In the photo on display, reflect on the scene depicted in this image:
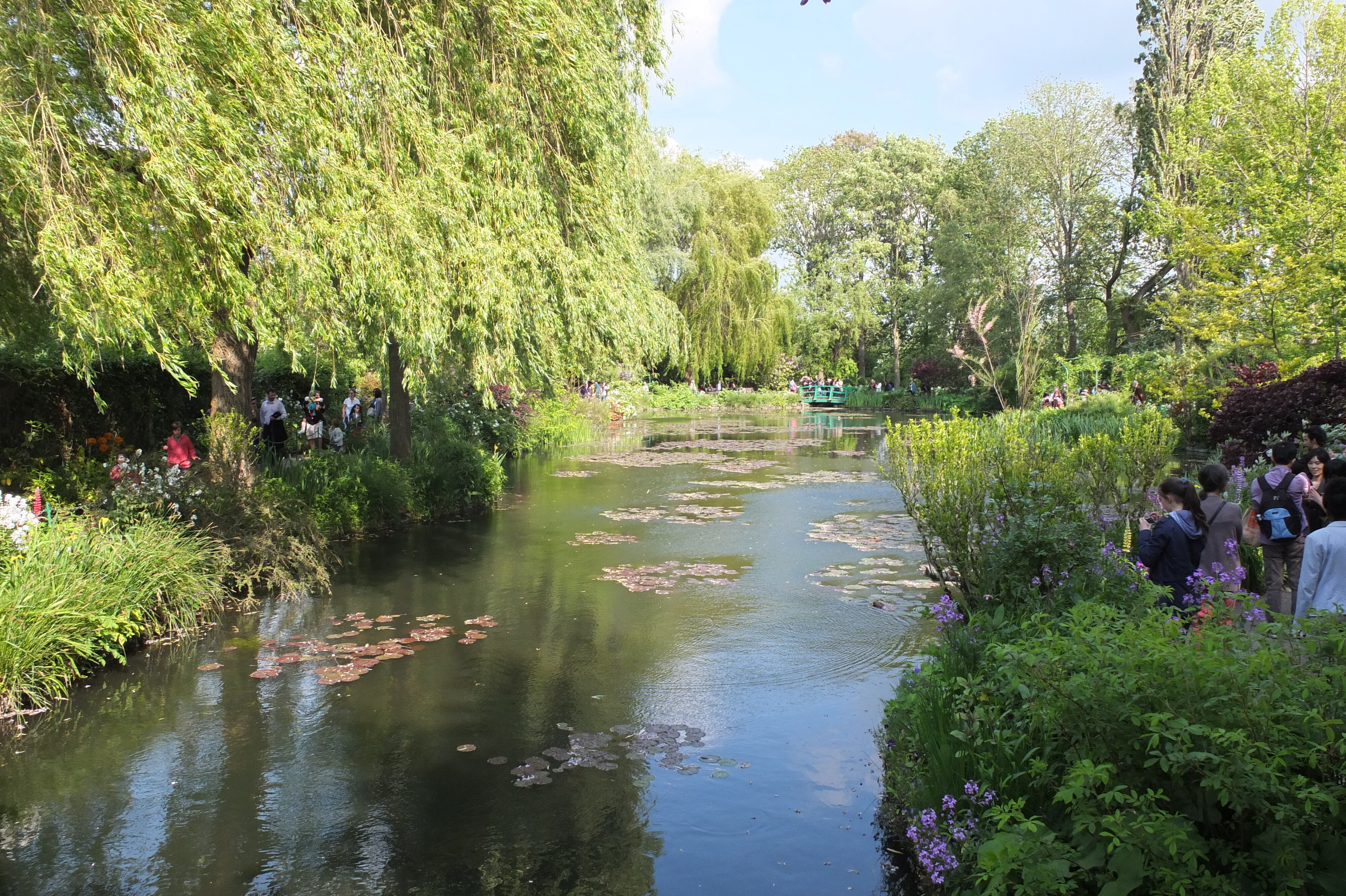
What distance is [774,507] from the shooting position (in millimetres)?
14805

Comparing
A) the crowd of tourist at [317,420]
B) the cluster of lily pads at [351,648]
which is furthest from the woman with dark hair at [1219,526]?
the crowd of tourist at [317,420]

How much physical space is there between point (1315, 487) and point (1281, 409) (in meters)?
6.21

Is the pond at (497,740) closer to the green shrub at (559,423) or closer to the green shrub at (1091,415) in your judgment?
the green shrub at (1091,415)

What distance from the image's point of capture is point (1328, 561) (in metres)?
4.36

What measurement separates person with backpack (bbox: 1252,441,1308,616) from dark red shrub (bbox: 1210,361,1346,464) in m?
5.07

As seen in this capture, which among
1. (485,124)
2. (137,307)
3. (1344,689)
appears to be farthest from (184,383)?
(1344,689)

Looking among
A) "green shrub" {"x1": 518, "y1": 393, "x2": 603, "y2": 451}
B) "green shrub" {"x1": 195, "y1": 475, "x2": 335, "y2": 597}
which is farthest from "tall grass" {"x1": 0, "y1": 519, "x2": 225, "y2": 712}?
"green shrub" {"x1": 518, "y1": 393, "x2": 603, "y2": 451}

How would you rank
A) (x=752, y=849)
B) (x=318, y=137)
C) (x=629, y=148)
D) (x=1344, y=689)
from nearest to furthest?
(x=1344, y=689) < (x=752, y=849) < (x=318, y=137) < (x=629, y=148)

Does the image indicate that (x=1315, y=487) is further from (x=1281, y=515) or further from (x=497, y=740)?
(x=497, y=740)

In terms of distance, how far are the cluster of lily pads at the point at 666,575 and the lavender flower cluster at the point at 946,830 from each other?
221 inches

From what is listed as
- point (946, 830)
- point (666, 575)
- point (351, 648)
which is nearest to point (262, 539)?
point (351, 648)

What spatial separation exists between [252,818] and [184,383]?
283 cm

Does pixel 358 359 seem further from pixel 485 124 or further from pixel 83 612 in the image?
pixel 83 612

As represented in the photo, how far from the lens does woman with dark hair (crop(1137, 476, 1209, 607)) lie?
204 inches
